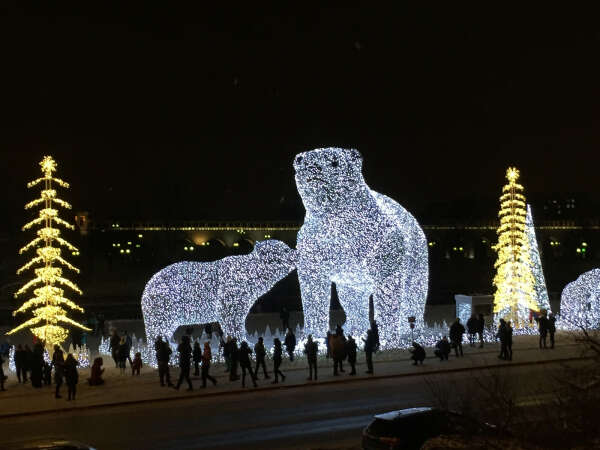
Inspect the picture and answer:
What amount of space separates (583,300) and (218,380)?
Answer: 13.8 m

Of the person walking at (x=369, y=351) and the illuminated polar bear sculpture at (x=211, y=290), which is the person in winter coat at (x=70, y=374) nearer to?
the illuminated polar bear sculpture at (x=211, y=290)

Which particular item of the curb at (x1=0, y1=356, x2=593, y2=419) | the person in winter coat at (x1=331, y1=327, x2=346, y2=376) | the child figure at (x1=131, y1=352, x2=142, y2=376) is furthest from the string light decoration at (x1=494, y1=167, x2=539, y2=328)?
the child figure at (x1=131, y1=352, x2=142, y2=376)

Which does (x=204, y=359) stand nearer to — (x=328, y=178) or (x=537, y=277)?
(x=328, y=178)

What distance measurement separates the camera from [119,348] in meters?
16.6

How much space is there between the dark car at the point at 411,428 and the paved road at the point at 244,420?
1573 millimetres

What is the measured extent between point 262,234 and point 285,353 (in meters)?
52.5

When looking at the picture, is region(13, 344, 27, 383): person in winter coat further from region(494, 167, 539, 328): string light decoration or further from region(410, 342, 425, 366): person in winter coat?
region(494, 167, 539, 328): string light decoration

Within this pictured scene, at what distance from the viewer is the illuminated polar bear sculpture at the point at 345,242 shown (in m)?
17.9

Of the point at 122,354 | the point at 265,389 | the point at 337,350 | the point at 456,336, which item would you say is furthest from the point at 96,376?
the point at 456,336

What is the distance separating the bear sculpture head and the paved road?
5.49m

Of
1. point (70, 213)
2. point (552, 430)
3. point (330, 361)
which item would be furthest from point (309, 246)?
point (70, 213)

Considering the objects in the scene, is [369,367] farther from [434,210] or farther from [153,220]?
[434,210]

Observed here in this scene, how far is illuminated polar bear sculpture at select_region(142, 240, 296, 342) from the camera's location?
1694cm

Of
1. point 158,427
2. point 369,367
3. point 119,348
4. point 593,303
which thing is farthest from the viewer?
point 593,303
